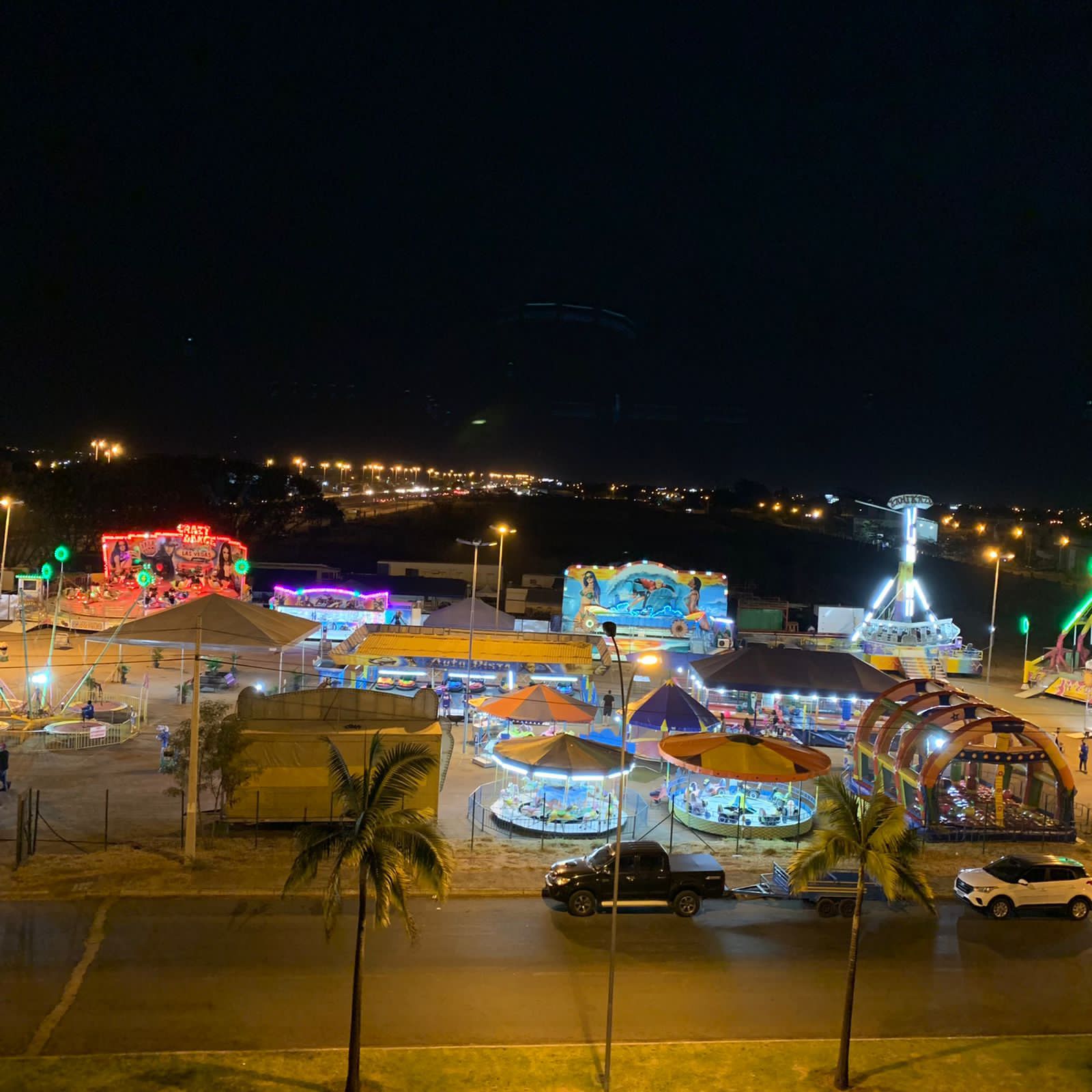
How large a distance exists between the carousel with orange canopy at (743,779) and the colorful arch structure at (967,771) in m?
2.15

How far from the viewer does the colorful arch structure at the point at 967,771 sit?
2012cm

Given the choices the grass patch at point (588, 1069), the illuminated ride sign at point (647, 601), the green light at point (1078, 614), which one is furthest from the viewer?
the illuminated ride sign at point (647, 601)

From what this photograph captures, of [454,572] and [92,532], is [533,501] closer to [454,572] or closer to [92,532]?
[92,532]

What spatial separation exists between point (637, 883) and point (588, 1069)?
5.10 m

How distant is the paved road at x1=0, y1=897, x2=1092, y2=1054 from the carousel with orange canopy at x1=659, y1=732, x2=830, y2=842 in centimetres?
358

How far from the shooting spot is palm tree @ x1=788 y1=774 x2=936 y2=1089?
10.5 m

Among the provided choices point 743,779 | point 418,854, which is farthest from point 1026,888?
point 418,854

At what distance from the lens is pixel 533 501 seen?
5915 inches

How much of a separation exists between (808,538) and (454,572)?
82481 millimetres

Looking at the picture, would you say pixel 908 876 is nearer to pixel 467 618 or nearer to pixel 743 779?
pixel 743 779

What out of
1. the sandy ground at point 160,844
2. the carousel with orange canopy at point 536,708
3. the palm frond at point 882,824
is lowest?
the sandy ground at point 160,844

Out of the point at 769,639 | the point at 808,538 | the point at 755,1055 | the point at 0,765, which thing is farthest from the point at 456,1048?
the point at 808,538

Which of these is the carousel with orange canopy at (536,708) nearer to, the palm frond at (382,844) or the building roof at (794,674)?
the building roof at (794,674)

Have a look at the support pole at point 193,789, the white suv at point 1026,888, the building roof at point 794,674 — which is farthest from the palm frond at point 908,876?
the building roof at point 794,674
